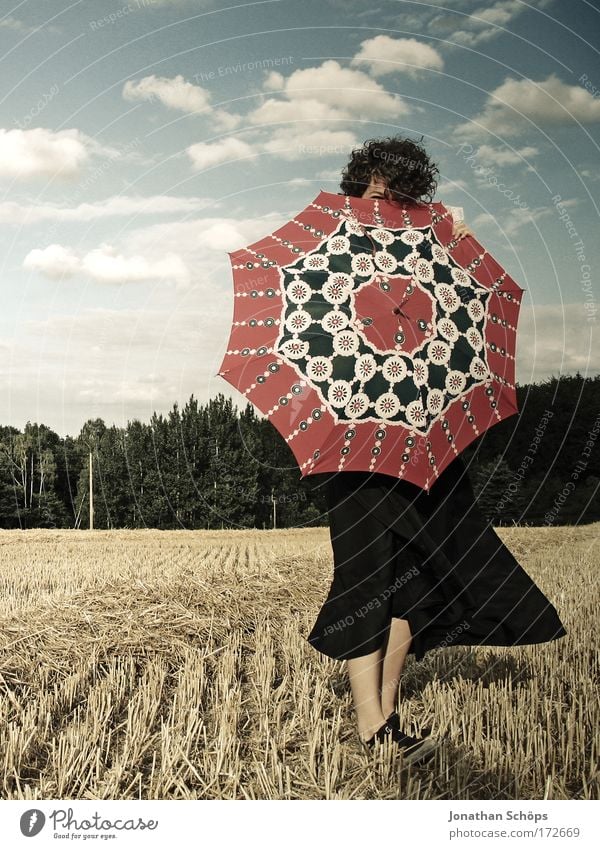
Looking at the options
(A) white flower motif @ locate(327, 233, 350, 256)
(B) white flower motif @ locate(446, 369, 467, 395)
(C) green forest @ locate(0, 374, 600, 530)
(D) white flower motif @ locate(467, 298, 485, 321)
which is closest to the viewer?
(A) white flower motif @ locate(327, 233, 350, 256)

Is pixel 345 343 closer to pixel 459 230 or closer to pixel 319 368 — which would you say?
pixel 319 368

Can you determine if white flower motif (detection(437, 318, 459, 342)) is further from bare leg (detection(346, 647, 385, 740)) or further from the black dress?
bare leg (detection(346, 647, 385, 740))

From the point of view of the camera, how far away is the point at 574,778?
229 cm

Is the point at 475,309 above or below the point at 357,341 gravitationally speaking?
above

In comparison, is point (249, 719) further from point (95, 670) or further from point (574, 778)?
point (574, 778)

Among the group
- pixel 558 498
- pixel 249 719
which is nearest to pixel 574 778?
pixel 249 719

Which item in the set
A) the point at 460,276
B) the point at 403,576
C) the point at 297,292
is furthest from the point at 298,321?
the point at 403,576

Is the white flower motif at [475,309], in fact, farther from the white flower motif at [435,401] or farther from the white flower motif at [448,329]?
the white flower motif at [435,401]

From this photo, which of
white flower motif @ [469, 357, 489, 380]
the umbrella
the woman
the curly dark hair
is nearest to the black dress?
the woman

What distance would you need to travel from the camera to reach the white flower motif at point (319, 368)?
7.72 feet

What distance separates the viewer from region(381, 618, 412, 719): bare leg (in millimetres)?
2576

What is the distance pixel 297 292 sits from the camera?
237cm

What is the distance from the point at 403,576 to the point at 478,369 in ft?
2.53
